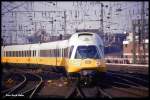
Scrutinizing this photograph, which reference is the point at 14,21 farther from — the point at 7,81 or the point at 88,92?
the point at 88,92

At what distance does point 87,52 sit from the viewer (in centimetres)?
2119

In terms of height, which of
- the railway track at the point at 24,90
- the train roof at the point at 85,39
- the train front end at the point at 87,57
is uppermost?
the train roof at the point at 85,39

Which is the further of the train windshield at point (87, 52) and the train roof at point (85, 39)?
the train roof at point (85, 39)

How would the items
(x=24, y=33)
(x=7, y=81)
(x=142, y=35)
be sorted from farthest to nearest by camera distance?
(x=142, y=35)
(x=24, y=33)
(x=7, y=81)

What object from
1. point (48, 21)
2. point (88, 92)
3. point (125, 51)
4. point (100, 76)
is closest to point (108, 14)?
point (48, 21)

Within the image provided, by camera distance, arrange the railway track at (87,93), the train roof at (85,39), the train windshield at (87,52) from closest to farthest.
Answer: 1. the railway track at (87,93)
2. the train windshield at (87,52)
3. the train roof at (85,39)

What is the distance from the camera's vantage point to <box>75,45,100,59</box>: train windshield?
69.1 feet

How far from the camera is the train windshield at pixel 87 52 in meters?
21.1

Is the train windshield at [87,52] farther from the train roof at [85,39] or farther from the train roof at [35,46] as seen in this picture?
the train roof at [35,46]

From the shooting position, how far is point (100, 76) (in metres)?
21.1

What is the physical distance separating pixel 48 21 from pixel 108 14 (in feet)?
21.1

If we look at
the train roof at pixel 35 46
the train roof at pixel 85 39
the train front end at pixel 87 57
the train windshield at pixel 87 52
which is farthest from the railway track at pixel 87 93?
the train roof at pixel 35 46

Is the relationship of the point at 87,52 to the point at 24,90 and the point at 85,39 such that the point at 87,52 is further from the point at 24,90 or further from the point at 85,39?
the point at 24,90

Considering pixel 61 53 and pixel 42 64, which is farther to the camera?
pixel 42 64
